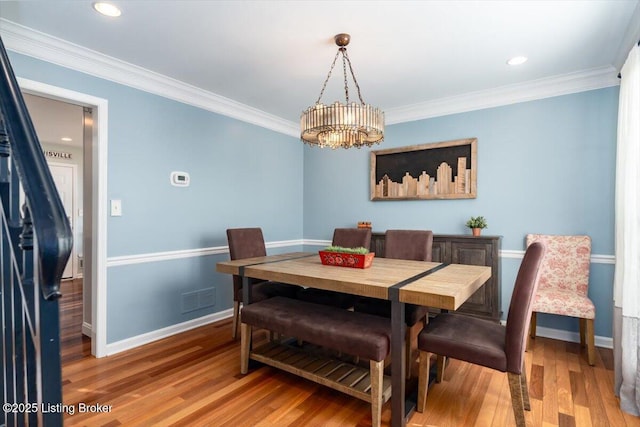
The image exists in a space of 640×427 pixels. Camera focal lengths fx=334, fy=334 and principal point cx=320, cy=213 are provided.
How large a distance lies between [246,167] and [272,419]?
2797 millimetres

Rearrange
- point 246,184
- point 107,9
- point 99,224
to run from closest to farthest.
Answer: point 107,9
point 99,224
point 246,184

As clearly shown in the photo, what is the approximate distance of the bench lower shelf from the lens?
1966 millimetres

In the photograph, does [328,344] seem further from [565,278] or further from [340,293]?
[565,278]

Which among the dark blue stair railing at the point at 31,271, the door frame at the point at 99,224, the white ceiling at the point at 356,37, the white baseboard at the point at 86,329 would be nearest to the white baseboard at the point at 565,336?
the white ceiling at the point at 356,37

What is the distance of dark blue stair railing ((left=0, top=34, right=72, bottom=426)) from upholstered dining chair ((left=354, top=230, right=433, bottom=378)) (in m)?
2.12

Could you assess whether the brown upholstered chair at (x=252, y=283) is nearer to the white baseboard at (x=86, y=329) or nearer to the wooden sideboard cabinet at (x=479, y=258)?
the white baseboard at (x=86, y=329)

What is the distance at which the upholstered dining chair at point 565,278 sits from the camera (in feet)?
8.79

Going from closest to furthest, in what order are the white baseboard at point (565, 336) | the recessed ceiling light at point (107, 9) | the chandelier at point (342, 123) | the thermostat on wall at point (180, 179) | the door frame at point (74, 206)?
the recessed ceiling light at point (107, 9) → the chandelier at point (342, 123) → the white baseboard at point (565, 336) → the thermostat on wall at point (180, 179) → the door frame at point (74, 206)

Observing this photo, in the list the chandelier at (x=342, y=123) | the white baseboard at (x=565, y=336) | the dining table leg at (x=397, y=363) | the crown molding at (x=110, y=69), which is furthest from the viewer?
the white baseboard at (x=565, y=336)

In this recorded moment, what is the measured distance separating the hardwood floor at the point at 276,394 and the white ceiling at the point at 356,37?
7.87 ft

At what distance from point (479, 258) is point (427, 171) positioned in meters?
1.14

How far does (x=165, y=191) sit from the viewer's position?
316 centimetres

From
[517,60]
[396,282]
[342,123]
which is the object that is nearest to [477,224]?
[517,60]

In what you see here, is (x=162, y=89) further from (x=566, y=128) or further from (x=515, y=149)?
(x=566, y=128)
